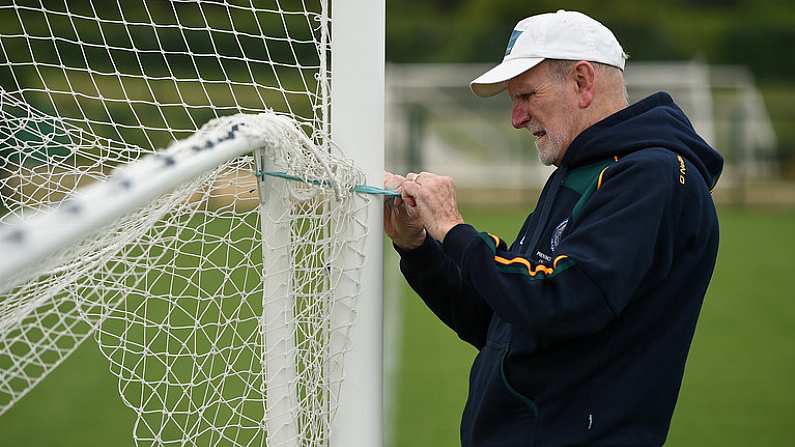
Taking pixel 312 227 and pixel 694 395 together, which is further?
pixel 694 395

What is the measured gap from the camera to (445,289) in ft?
7.60

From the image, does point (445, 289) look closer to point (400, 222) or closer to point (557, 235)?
point (400, 222)

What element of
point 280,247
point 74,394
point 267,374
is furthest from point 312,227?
point 74,394

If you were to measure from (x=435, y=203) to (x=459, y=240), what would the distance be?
0.15 meters

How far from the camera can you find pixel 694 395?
615cm

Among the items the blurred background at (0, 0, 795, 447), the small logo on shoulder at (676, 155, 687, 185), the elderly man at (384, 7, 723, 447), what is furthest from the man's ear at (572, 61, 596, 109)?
the blurred background at (0, 0, 795, 447)

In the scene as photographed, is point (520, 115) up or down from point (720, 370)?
up

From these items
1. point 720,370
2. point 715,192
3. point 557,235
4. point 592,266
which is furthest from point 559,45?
point 715,192

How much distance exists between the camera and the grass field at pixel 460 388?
534 centimetres

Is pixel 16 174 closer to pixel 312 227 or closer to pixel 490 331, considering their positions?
pixel 312 227

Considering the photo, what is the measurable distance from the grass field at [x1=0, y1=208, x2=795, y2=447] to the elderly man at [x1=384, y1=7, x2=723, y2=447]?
11.0 feet

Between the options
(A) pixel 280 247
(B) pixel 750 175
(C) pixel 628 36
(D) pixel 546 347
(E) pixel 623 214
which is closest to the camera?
(E) pixel 623 214

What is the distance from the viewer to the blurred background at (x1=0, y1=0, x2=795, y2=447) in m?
5.66

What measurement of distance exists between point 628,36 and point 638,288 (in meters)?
18.2
